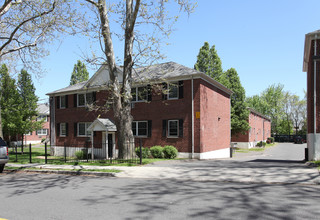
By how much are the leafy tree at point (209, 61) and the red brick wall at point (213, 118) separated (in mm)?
17391

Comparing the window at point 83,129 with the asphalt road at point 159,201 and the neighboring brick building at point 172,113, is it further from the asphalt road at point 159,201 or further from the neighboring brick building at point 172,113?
the asphalt road at point 159,201

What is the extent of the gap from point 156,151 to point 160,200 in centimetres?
1254

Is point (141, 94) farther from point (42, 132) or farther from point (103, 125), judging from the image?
point (42, 132)

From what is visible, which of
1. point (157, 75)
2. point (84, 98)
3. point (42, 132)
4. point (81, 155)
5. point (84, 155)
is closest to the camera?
point (157, 75)

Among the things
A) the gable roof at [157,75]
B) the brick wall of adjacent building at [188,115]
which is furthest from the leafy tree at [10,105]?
the brick wall of adjacent building at [188,115]

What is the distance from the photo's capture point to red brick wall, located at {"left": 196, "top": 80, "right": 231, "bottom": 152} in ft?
65.0

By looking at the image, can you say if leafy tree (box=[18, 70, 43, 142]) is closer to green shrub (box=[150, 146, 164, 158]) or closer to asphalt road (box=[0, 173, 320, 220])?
green shrub (box=[150, 146, 164, 158])

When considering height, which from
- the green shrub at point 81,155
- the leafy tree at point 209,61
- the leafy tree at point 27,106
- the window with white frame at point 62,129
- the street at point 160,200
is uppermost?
the leafy tree at point 209,61

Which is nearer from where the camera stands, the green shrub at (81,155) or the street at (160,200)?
the street at (160,200)

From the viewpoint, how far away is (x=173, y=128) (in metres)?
20.3

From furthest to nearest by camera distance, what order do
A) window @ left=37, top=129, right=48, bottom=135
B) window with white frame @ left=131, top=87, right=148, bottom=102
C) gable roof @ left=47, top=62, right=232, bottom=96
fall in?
window @ left=37, top=129, right=48, bottom=135, window with white frame @ left=131, top=87, right=148, bottom=102, gable roof @ left=47, top=62, right=232, bottom=96

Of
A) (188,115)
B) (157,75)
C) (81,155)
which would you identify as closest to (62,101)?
(81,155)

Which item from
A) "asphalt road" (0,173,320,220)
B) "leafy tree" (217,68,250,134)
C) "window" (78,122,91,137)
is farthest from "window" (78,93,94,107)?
"leafy tree" (217,68,250,134)

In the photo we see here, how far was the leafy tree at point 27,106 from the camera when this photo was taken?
29.4 m
